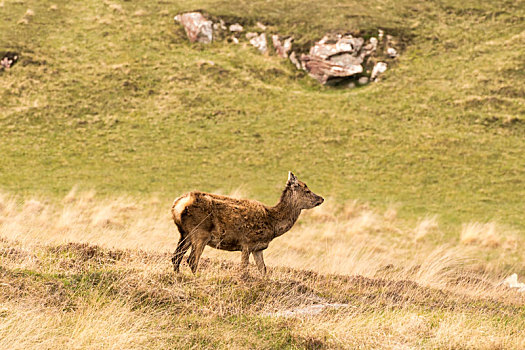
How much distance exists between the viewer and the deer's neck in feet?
32.7

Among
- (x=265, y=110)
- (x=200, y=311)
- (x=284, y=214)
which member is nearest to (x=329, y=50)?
(x=265, y=110)

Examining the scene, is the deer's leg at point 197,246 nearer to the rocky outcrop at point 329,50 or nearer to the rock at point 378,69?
the rocky outcrop at point 329,50

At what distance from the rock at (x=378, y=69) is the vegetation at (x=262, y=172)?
0.71m

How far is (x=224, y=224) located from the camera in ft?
30.2

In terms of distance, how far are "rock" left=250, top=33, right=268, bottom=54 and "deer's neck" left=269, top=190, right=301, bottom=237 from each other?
38.5m

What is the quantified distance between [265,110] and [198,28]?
1383cm

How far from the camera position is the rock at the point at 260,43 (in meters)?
47.3

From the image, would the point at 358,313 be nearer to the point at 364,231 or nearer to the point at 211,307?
the point at 211,307

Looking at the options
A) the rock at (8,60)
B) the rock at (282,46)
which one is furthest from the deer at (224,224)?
the rock at (8,60)

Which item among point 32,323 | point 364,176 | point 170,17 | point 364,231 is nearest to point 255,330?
point 32,323

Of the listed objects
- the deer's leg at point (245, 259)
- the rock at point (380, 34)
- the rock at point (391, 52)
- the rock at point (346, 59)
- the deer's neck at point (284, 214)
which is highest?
the deer's neck at point (284, 214)

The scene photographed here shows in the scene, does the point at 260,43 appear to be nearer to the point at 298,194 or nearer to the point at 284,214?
the point at 298,194

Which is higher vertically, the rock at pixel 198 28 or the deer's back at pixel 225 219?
the deer's back at pixel 225 219

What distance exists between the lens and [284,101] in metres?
40.0
